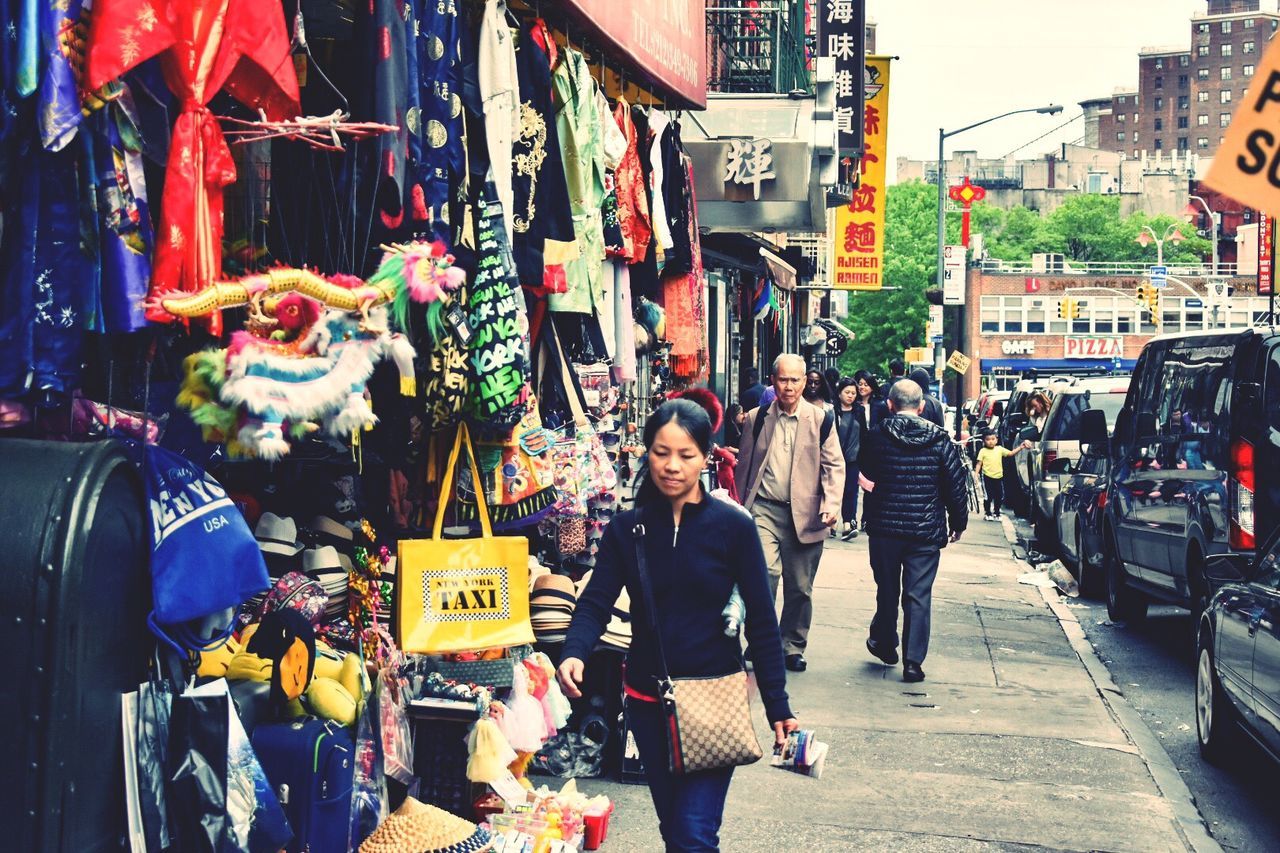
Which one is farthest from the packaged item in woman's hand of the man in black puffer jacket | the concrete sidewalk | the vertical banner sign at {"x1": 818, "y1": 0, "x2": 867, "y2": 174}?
the vertical banner sign at {"x1": 818, "y1": 0, "x2": 867, "y2": 174}

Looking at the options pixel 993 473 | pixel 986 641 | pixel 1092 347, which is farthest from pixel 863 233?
pixel 1092 347

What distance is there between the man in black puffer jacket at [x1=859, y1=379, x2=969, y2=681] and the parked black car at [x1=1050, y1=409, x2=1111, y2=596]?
3795 millimetres

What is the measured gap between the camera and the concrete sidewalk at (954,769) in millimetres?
6566

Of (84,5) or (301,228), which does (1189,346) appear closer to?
(301,228)

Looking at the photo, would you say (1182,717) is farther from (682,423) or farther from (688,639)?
(682,423)

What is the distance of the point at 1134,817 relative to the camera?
22.7 ft

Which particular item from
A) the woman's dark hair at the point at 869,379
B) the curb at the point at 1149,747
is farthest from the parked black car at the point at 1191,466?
the woman's dark hair at the point at 869,379

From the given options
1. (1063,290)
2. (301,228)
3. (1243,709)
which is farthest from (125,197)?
(1063,290)

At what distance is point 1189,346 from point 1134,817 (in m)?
5.04

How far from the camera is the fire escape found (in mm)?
16469

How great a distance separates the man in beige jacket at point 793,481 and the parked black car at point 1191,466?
2510mm

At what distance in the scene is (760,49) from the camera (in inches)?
720

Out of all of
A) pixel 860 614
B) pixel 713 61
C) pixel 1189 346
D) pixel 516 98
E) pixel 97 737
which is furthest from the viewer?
pixel 713 61

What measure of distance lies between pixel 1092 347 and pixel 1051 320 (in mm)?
3845
